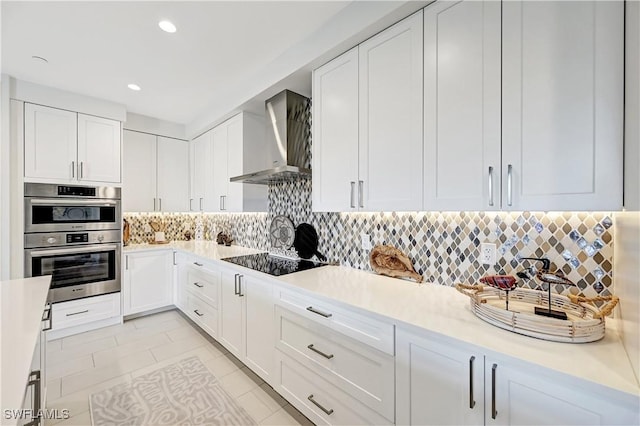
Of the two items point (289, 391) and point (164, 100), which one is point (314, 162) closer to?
point (289, 391)

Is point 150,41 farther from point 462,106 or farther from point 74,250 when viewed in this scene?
point 74,250

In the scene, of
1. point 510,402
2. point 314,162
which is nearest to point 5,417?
point 510,402

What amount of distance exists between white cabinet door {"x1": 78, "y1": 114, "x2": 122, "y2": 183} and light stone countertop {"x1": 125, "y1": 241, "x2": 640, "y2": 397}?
2.56 m

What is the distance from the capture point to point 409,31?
4.93 ft

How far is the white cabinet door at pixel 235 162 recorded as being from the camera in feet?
9.52

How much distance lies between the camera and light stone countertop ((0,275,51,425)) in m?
0.72

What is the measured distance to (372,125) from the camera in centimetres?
169

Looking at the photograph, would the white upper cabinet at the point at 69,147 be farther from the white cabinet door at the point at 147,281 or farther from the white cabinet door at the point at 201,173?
the white cabinet door at the point at 147,281

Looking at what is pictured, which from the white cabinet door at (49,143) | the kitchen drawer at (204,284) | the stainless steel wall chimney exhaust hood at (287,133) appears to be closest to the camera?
the stainless steel wall chimney exhaust hood at (287,133)

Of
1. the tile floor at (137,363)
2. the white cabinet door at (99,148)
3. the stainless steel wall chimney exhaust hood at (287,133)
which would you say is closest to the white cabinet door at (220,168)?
the stainless steel wall chimney exhaust hood at (287,133)

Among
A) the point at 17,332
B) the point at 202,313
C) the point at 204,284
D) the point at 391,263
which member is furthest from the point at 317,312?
the point at 202,313

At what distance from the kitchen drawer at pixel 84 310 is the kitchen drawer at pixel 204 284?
2.93 feet

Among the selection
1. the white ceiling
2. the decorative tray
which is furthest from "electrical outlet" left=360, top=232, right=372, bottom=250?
the white ceiling

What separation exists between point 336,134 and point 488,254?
4.01 feet
